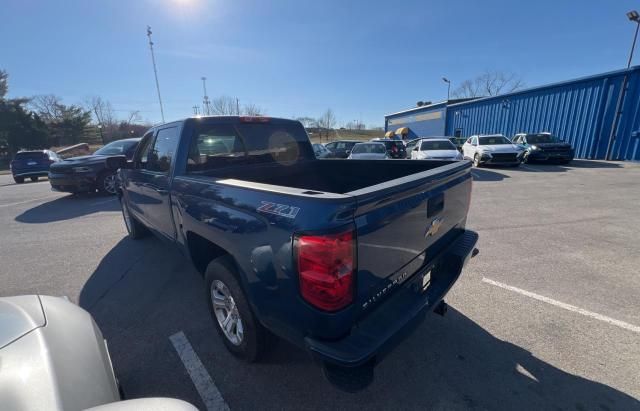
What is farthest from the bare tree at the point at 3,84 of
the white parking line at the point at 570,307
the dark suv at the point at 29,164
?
the white parking line at the point at 570,307

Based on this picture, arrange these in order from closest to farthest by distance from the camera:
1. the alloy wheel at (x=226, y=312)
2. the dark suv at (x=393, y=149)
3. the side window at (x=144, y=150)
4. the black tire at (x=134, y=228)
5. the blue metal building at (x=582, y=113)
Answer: the alloy wheel at (x=226, y=312), the side window at (x=144, y=150), the black tire at (x=134, y=228), the dark suv at (x=393, y=149), the blue metal building at (x=582, y=113)

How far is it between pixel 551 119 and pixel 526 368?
77.4 feet

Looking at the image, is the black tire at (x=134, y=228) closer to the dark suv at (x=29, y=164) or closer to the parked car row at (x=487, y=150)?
the parked car row at (x=487, y=150)

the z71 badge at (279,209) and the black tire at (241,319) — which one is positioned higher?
the z71 badge at (279,209)

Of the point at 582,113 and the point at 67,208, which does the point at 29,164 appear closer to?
the point at 67,208

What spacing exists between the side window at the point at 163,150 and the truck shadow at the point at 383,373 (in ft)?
5.33

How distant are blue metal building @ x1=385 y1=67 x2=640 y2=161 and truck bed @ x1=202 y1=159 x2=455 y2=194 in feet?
66.9

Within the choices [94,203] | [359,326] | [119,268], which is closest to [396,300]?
[359,326]

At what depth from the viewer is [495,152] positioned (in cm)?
1440

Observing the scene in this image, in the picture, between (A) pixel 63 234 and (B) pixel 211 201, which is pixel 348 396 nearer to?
(B) pixel 211 201

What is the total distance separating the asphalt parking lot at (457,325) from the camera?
2.08 m

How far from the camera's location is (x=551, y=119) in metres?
19.7

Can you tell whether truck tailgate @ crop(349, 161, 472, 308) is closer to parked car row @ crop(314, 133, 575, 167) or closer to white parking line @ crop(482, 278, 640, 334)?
white parking line @ crop(482, 278, 640, 334)

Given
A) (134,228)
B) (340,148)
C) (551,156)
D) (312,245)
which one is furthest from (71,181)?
(551,156)
